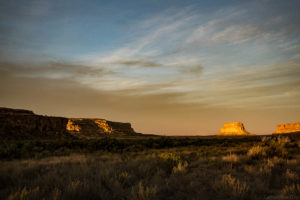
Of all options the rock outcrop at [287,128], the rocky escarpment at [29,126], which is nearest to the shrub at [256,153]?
the rocky escarpment at [29,126]

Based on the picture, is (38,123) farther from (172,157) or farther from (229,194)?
(229,194)

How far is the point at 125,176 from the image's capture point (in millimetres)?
7051

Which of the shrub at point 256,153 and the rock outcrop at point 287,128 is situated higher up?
the rock outcrop at point 287,128

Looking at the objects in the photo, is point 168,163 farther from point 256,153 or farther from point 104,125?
point 104,125

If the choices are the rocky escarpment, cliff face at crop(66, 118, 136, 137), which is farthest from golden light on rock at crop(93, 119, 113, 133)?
the rocky escarpment

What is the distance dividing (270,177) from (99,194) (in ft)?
18.5

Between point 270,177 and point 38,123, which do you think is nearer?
point 270,177

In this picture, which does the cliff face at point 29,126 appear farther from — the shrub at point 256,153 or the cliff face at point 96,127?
the shrub at point 256,153

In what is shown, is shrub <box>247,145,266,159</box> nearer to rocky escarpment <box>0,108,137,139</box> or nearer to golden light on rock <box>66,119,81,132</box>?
rocky escarpment <box>0,108,137,139</box>

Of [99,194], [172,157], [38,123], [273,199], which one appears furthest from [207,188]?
[38,123]

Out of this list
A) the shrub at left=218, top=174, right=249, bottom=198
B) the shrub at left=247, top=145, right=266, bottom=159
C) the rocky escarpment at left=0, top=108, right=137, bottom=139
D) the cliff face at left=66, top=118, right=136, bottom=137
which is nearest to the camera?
the shrub at left=218, top=174, right=249, bottom=198

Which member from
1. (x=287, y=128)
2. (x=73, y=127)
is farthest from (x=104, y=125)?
(x=287, y=128)

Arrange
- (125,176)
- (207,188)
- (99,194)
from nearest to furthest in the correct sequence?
(99,194), (207,188), (125,176)

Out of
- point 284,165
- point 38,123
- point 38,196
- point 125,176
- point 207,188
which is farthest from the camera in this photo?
point 38,123
